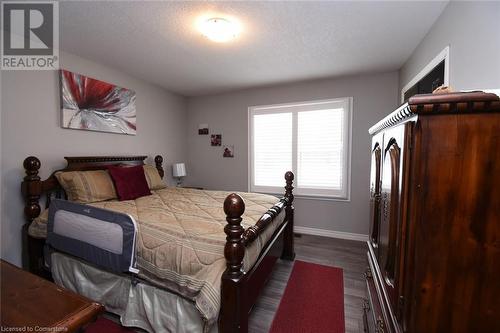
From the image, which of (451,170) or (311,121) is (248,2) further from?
(311,121)

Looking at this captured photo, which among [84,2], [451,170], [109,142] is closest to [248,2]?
[84,2]

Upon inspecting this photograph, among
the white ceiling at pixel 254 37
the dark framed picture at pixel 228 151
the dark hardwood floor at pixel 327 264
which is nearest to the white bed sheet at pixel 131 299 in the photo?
the dark hardwood floor at pixel 327 264

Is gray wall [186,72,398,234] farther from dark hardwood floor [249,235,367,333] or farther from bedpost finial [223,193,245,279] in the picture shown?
bedpost finial [223,193,245,279]

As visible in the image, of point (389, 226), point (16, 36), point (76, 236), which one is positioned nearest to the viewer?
point (389, 226)

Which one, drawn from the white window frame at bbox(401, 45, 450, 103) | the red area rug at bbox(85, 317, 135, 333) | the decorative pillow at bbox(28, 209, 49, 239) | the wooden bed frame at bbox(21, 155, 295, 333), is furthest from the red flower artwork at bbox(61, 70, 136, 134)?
the white window frame at bbox(401, 45, 450, 103)

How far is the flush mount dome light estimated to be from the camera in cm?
186

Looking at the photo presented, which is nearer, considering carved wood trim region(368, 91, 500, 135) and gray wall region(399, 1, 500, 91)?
carved wood trim region(368, 91, 500, 135)

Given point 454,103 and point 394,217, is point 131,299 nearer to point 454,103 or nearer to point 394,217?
point 394,217

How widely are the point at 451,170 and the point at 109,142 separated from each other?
3437 millimetres

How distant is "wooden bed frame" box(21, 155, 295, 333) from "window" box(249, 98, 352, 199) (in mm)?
1005

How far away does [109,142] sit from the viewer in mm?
2951

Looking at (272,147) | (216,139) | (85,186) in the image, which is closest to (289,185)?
(272,147)

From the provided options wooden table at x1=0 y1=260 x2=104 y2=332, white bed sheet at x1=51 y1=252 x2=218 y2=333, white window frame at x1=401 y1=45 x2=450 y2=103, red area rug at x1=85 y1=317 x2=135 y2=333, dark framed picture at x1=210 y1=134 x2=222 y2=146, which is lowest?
red area rug at x1=85 y1=317 x2=135 y2=333

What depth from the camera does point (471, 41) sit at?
139cm
